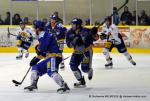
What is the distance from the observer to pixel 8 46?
52.6ft

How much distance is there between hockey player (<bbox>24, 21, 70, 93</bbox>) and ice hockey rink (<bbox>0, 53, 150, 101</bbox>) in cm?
24

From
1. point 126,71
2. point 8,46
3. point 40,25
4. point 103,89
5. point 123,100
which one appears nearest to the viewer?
point 123,100

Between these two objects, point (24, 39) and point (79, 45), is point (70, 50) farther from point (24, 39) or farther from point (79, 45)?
point (79, 45)

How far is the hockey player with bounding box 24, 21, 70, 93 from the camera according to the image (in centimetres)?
755

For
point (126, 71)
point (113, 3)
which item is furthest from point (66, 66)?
point (113, 3)

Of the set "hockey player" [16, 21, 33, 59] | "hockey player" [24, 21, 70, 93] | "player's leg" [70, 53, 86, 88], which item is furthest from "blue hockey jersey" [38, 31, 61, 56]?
"hockey player" [16, 21, 33, 59]

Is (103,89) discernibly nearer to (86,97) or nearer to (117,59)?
(86,97)

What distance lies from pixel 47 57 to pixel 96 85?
1.43 meters

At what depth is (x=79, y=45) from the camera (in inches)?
327

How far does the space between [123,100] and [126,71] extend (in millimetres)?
3829

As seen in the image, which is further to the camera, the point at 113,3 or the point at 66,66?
the point at 113,3

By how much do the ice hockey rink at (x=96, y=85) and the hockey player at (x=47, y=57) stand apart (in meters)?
0.24

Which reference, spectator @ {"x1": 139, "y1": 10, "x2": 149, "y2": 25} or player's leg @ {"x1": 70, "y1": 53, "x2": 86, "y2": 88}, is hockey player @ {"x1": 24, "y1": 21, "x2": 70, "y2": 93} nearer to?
player's leg @ {"x1": 70, "y1": 53, "x2": 86, "y2": 88}

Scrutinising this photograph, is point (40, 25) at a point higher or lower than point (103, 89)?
higher
